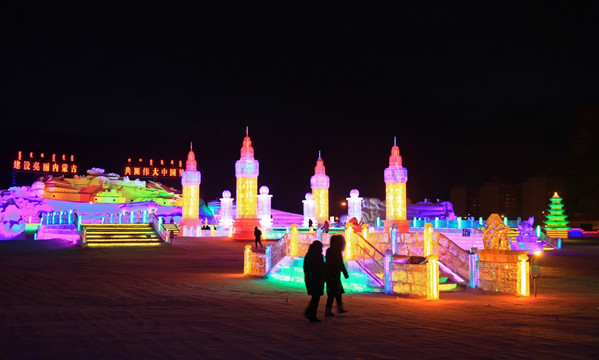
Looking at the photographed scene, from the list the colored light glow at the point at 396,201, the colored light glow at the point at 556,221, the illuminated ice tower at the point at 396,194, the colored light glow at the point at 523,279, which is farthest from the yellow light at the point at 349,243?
the colored light glow at the point at 556,221

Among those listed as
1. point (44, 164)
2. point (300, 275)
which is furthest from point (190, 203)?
point (44, 164)

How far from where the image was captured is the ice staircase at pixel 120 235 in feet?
97.3

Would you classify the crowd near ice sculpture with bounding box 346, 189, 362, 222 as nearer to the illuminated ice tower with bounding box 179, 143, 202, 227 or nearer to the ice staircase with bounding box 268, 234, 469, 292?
the illuminated ice tower with bounding box 179, 143, 202, 227

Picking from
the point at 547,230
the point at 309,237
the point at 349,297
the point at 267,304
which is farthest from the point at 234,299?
the point at 547,230

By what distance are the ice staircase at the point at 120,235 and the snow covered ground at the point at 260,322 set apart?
40.7 feet

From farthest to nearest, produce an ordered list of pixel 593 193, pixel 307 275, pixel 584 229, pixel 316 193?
1. pixel 593 193
2. pixel 584 229
3. pixel 316 193
4. pixel 307 275

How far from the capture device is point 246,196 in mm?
38375

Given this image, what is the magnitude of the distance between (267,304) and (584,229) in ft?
190

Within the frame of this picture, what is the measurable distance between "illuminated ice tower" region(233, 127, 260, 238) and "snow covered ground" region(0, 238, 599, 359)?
20.2 metres

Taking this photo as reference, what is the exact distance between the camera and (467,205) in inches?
3642

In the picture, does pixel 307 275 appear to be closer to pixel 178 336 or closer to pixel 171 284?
pixel 178 336

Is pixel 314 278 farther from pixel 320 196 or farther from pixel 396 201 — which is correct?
pixel 320 196

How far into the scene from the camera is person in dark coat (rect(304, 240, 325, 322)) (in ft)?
30.7

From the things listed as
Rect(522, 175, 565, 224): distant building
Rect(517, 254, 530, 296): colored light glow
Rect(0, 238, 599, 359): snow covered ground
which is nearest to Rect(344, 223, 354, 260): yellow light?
Rect(0, 238, 599, 359): snow covered ground
